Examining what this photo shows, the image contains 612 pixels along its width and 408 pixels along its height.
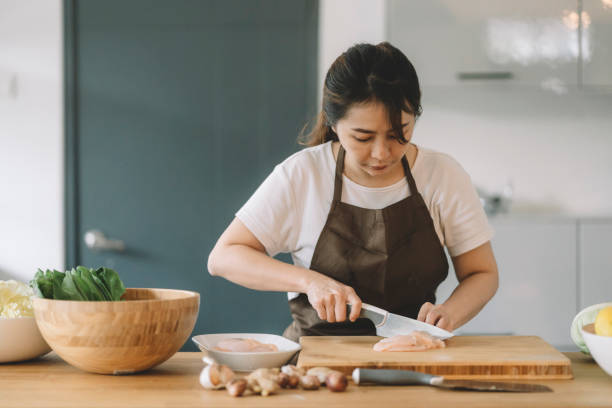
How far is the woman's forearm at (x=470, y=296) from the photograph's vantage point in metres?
1.65

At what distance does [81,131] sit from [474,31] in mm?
2027

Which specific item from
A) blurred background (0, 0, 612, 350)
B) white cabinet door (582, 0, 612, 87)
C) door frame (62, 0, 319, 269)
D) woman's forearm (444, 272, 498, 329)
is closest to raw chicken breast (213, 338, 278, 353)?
woman's forearm (444, 272, 498, 329)

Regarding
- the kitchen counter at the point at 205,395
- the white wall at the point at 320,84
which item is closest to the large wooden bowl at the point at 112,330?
the kitchen counter at the point at 205,395

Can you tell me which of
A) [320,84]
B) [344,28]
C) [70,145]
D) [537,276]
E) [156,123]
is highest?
[344,28]

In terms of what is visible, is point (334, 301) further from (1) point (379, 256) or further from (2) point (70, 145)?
(2) point (70, 145)

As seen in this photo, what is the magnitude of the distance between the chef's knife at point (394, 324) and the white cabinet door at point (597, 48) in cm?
215

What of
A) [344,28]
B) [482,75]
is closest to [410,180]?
[482,75]

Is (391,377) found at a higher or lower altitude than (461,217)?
lower

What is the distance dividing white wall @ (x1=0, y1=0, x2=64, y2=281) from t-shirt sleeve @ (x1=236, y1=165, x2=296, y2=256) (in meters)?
2.00

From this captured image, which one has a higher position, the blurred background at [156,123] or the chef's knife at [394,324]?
the blurred background at [156,123]

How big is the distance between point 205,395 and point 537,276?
2.33 meters

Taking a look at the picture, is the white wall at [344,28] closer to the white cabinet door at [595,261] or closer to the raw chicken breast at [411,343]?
the white cabinet door at [595,261]

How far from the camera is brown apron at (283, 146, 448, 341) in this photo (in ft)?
5.69

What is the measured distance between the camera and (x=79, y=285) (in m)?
1.27
